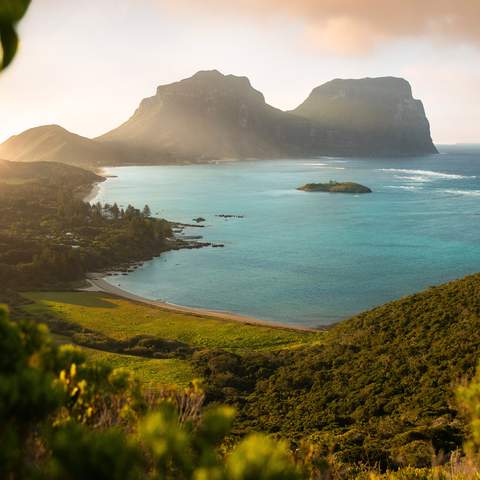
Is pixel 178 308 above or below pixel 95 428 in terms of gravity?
below

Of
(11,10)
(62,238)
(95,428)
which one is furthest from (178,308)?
(11,10)

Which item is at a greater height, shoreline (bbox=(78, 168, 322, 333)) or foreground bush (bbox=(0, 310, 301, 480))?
foreground bush (bbox=(0, 310, 301, 480))

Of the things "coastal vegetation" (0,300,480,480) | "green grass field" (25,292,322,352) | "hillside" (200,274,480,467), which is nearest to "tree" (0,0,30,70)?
"coastal vegetation" (0,300,480,480)

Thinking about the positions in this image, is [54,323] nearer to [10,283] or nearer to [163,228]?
[10,283]

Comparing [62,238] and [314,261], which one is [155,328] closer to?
[314,261]

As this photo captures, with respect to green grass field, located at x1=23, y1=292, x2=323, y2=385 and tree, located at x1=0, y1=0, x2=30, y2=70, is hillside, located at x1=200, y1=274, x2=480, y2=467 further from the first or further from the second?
tree, located at x1=0, y1=0, x2=30, y2=70

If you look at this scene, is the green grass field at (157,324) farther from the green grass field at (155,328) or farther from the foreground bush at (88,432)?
the foreground bush at (88,432)
